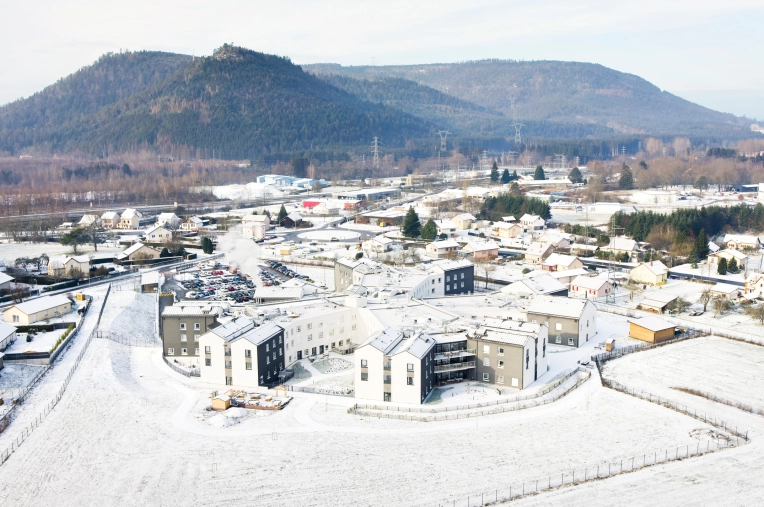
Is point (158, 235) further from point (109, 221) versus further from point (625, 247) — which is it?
point (625, 247)

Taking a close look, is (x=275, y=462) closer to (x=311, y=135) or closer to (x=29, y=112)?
(x=311, y=135)

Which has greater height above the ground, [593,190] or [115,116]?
[115,116]

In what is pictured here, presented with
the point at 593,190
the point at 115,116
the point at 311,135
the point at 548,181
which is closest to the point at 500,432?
the point at 593,190

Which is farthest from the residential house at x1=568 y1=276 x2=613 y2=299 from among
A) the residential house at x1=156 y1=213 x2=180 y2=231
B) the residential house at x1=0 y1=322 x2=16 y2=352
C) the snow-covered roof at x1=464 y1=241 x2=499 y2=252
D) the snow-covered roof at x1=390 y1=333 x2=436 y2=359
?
the residential house at x1=156 y1=213 x2=180 y2=231

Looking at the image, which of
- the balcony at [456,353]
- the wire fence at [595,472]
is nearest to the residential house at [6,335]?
the balcony at [456,353]

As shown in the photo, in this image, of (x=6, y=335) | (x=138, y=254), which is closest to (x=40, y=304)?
(x=6, y=335)

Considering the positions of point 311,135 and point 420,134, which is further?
point 420,134
